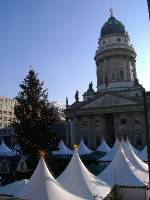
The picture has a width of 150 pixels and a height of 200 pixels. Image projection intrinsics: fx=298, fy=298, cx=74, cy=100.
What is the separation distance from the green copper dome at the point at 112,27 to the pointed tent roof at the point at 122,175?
199 feet

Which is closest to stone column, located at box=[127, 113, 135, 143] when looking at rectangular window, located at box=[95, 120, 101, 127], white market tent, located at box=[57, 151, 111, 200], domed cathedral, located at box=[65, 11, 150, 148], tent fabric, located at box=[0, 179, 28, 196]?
domed cathedral, located at box=[65, 11, 150, 148]

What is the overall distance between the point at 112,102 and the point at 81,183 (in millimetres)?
45553

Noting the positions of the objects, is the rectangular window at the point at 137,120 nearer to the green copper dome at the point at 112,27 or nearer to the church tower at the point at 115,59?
the church tower at the point at 115,59

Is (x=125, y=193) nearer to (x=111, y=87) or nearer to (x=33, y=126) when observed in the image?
(x=33, y=126)

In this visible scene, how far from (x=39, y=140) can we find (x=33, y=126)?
5.09ft

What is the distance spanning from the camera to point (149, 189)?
1853cm

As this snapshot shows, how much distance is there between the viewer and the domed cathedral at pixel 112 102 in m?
61.2

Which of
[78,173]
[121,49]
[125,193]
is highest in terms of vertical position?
[121,49]

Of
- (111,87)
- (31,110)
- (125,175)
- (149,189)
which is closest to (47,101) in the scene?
(31,110)

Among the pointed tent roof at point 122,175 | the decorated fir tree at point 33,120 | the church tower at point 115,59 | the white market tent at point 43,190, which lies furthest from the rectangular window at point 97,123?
the white market tent at point 43,190

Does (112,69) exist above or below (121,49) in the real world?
below

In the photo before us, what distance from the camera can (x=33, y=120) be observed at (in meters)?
30.4

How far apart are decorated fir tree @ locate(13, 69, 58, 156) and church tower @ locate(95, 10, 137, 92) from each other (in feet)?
134

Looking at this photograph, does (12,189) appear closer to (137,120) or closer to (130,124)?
(130,124)
